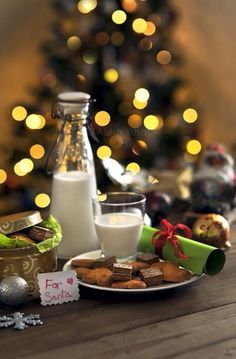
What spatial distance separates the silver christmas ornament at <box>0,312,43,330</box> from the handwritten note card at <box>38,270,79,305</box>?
0.06m

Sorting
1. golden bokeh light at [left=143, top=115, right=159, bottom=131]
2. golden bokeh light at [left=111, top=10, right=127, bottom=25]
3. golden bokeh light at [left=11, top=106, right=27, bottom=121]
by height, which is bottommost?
golden bokeh light at [left=143, top=115, right=159, bottom=131]

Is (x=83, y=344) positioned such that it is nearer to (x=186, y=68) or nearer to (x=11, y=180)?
(x=11, y=180)

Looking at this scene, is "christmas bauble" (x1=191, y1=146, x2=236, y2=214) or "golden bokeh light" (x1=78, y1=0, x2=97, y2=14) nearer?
"christmas bauble" (x1=191, y1=146, x2=236, y2=214)

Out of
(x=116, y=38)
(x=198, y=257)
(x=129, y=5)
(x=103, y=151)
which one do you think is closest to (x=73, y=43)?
(x=116, y=38)

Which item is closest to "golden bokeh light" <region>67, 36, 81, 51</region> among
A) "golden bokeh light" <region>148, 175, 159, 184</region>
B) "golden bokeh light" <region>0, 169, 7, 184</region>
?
"golden bokeh light" <region>0, 169, 7, 184</region>

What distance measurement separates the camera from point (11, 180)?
3473 mm

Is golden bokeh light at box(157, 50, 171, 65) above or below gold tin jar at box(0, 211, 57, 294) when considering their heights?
above

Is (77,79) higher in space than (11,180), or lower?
higher

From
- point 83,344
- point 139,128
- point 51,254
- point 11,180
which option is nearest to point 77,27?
point 139,128

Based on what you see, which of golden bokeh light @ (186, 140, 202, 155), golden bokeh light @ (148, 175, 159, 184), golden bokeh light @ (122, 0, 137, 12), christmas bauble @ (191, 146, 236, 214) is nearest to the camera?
christmas bauble @ (191, 146, 236, 214)

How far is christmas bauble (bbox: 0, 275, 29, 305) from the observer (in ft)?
4.11

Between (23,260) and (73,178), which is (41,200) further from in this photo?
(23,260)

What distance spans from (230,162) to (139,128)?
1489 millimetres

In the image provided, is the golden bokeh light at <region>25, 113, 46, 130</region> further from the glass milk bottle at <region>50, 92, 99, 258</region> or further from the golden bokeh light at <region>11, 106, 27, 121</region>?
the glass milk bottle at <region>50, 92, 99, 258</region>
